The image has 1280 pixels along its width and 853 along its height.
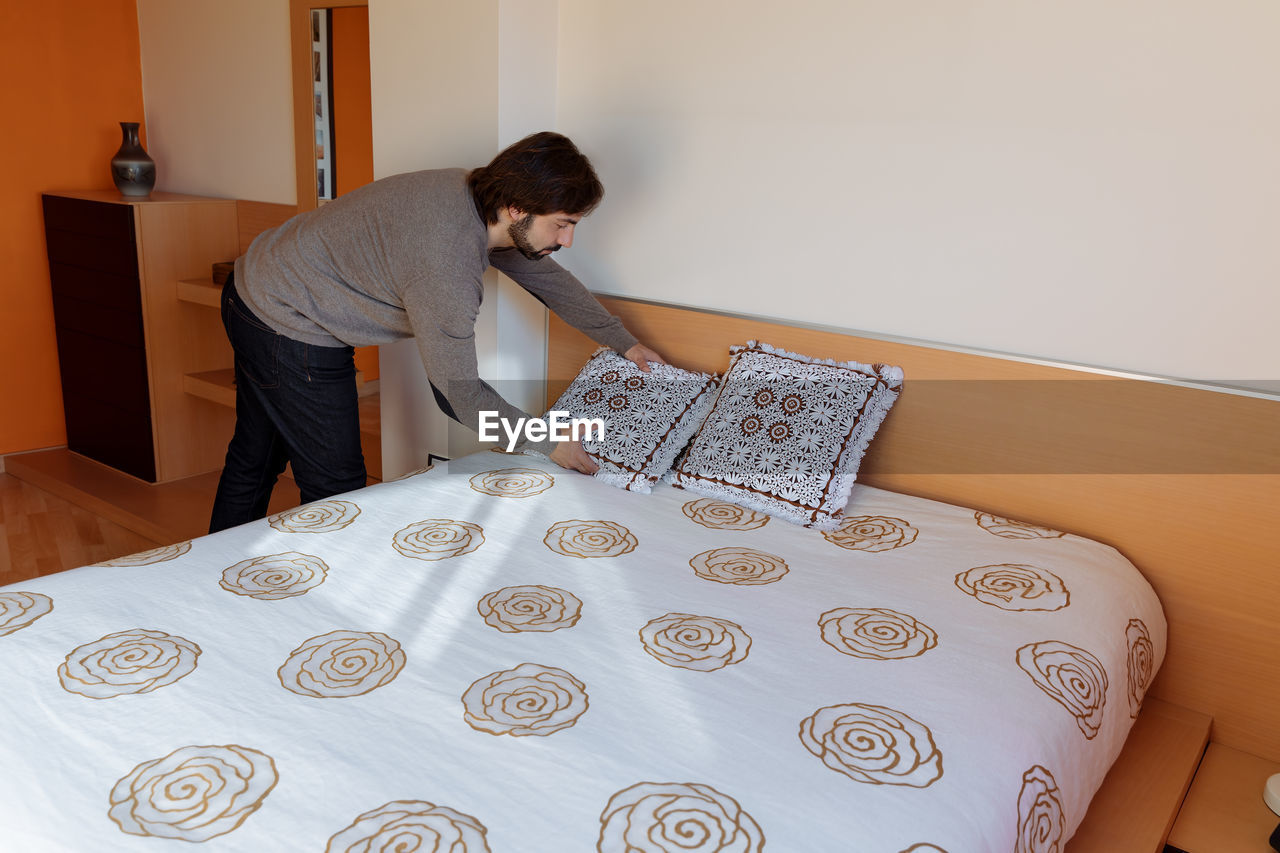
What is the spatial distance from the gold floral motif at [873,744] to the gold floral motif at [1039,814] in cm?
12

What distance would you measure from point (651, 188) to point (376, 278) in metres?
0.80

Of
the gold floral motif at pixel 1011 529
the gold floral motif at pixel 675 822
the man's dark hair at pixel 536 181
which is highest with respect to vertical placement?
the man's dark hair at pixel 536 181

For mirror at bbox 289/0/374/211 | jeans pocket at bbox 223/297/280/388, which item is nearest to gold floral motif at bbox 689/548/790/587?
jeans pocket at bbox 223/297/280/388

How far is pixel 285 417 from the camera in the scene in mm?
2217

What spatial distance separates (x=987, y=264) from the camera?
196 centimetres

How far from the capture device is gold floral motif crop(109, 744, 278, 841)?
99cm

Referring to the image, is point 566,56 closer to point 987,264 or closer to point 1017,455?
point 987,264

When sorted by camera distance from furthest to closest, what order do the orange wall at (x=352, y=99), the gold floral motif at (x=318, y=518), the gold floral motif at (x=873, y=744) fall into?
the orange wall at (x=352, y=99) → the gold floral motif at (x=318, y=518) → the gold floral motif at (x=873, y=744)

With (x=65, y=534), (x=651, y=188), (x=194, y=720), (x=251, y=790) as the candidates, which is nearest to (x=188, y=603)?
(x=194, y=720)

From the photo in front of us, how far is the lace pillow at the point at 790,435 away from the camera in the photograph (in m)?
1.94

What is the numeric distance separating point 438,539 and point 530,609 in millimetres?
323

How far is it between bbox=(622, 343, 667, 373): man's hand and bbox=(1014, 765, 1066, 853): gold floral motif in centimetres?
139

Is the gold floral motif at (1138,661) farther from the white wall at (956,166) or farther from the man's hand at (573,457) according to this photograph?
the man's hand at (573,457)

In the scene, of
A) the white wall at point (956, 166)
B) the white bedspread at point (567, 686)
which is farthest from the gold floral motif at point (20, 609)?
the white wall at point (956, 166)
